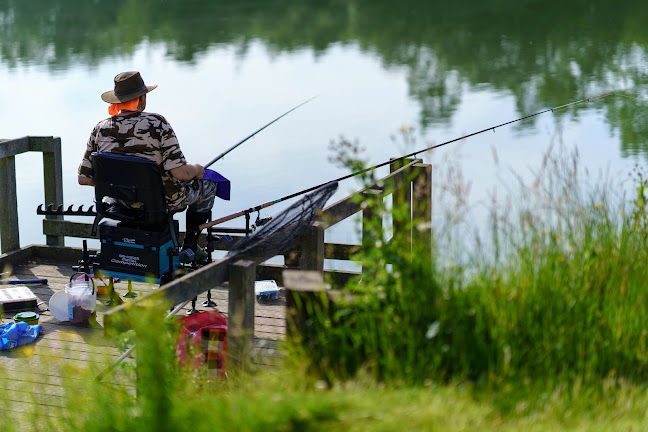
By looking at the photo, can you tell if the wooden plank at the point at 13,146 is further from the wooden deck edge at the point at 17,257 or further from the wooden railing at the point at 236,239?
the wooden deck edge at the point at 17,257

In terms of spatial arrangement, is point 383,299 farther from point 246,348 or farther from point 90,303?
point 90,303

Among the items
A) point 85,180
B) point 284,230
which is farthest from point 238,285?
point 85,180

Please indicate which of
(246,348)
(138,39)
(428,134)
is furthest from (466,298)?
(138,39)

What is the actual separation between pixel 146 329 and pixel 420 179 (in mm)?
3048

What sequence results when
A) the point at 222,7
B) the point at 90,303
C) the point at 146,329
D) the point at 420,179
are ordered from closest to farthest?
the point at 146,329
the point at 90,303
the point at 420,179
the point at 222,7

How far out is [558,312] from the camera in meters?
3.00

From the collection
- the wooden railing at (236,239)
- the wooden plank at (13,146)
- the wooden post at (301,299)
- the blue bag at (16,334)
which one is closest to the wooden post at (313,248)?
the wooden railing at (236,239)

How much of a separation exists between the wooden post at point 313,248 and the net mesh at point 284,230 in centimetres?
4

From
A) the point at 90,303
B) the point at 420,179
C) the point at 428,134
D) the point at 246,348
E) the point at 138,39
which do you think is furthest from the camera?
the point at 138,39

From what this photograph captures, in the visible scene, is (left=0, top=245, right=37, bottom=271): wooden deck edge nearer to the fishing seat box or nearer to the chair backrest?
the fishing seat box

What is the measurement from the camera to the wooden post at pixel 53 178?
19.6 ft

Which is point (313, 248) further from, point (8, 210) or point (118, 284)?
point (8, 210)

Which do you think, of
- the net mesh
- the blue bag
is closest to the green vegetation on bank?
the net mesh

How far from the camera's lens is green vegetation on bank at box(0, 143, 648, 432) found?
235 centimetres
